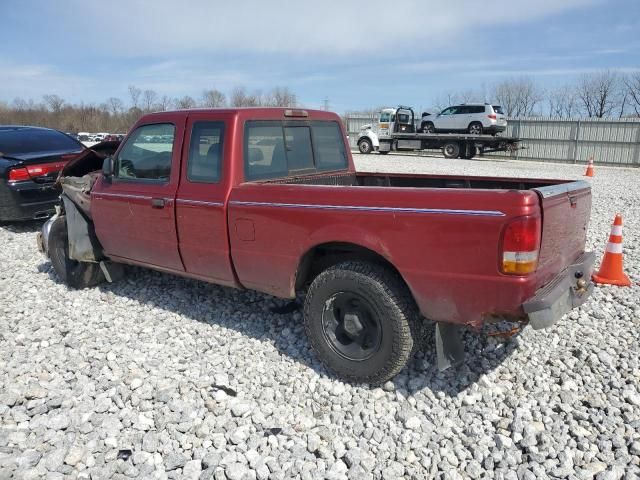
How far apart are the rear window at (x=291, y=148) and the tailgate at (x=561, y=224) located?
84.7 inches

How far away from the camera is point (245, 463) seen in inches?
110

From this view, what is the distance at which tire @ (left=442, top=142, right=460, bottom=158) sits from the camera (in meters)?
25.3

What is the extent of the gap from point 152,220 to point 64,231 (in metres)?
1.93

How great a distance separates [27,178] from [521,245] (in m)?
7.61

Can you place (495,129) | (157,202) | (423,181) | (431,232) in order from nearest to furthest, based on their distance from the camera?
1. (431,232)
2. (157,202)
3. (423,181)
4. (495,129)

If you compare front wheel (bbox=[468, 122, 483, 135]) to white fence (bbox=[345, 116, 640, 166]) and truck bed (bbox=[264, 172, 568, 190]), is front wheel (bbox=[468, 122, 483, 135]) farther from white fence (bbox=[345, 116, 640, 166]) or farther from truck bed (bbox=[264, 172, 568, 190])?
truck bed (bbox=[264, 172, 568, 190])

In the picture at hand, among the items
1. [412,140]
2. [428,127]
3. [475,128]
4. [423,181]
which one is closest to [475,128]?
[475,128]

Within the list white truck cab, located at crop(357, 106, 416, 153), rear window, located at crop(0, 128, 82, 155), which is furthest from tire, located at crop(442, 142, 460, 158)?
rear window, located at crop(0, 128, 82, 155)

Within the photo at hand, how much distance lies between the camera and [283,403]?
3.36 m

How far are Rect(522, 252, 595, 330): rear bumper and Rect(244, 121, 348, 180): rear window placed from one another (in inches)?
90.1

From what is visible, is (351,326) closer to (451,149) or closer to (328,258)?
(328,258)

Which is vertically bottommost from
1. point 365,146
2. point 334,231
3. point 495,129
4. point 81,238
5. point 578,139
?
point 81,238

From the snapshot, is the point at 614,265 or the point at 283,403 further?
the point at 614,265

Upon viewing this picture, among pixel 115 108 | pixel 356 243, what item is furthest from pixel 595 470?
pixel 115 108
